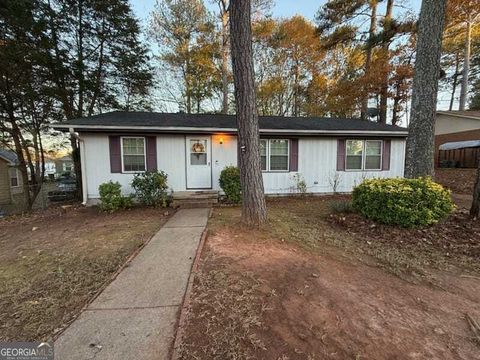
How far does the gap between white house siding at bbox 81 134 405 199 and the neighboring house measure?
30.9ft

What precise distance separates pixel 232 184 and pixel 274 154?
2.29 meters

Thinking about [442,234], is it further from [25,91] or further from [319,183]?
[25,91]

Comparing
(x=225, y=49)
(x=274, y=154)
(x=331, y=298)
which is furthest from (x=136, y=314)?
(x=225, y=49)

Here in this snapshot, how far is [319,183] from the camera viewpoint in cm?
943

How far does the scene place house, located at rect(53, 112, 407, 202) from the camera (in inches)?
310

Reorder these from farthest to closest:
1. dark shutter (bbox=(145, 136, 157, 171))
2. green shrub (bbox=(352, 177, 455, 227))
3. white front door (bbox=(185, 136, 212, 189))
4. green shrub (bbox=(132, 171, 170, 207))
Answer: white front door (bbox=(185, 136, 212, 189)) < dark shutter (bbox=(145, 136, 157, 171)) < green shrub (bbox=(132, 171, 170, 207)) < green shrub (bbox=(352, 177, 455, 227))

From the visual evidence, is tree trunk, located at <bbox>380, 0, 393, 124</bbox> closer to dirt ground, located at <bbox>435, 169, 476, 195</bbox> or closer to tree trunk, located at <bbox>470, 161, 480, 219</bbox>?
dirt ground, located at <bbox>435, 169, 476, 195</bbox>

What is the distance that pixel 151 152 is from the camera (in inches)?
321

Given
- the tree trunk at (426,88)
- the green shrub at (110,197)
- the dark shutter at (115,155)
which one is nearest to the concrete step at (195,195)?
the green shrub at (110,197)

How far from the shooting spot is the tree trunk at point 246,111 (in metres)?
4.35

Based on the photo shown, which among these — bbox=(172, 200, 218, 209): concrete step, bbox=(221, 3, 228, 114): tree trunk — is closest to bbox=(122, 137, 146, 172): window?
bbox=(172, 200, 218, 209): concrete step

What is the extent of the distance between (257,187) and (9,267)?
4.14 m

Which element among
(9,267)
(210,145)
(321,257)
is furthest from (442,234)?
(9,267)

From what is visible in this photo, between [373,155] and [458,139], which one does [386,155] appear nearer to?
[373,155]
